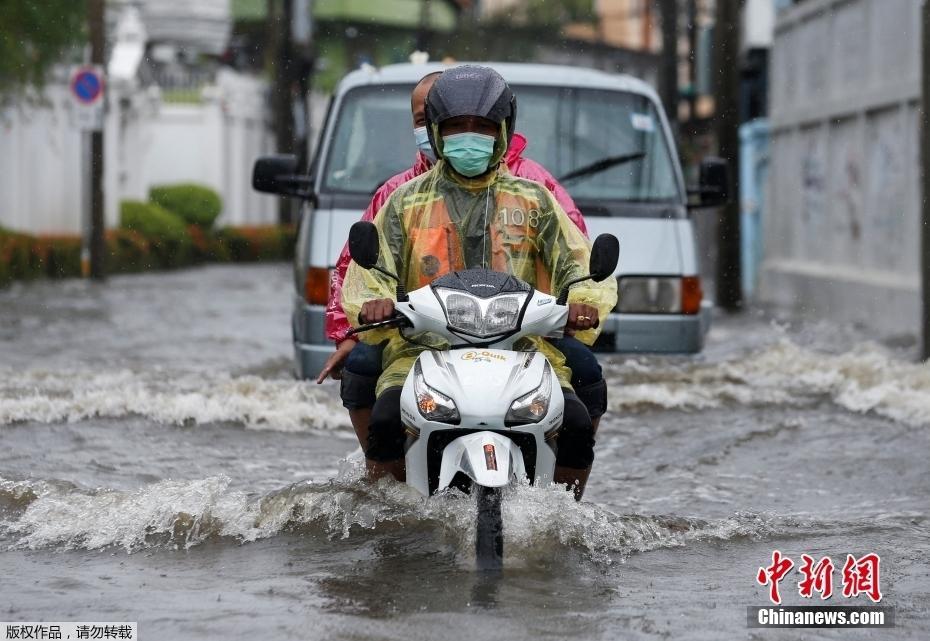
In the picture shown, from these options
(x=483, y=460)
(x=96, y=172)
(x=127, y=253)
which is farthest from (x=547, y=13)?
(x=483, y=460)

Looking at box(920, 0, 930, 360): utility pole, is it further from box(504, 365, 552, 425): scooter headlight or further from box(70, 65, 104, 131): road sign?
box(70, 65, 104, 131): road sign

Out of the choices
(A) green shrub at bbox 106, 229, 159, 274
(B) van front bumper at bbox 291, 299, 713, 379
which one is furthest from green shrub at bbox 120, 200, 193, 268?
(B) van front bumper at bbox 291, 299, 713, 379

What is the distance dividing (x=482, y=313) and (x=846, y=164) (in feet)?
50.8

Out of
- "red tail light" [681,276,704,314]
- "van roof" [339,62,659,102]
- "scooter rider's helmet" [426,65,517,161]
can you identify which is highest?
"van roof" [339,62,659,102]

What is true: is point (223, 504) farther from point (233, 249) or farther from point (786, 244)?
point (233, 249)

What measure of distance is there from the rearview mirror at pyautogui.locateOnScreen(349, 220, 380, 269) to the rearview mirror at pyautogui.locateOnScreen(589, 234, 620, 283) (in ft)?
2.11

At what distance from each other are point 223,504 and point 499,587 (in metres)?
1.62

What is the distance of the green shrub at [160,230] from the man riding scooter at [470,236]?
26685 millimetres

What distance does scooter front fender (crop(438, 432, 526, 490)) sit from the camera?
552 cm

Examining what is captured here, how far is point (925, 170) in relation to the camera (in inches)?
516

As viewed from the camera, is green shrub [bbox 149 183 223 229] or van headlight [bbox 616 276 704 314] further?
green shrub [bbox 149 183 223 229]

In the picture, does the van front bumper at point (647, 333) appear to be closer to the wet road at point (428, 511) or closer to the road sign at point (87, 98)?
the wet road at point (428, 511)

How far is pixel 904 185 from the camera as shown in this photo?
17.8 m

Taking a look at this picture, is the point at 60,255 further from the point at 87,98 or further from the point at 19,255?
the point at 87,98
